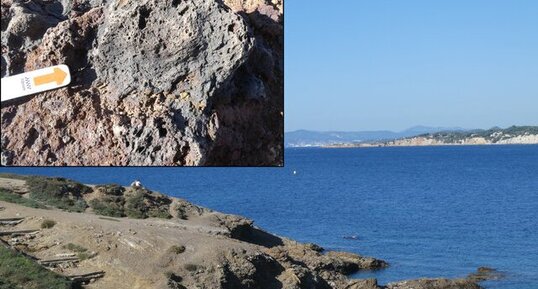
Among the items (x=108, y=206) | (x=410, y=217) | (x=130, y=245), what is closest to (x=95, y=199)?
(x=108, y=206)

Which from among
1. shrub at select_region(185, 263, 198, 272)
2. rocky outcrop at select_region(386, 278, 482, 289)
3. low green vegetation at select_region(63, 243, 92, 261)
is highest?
low green vegetation at select_region(63, 243, 92, 261)

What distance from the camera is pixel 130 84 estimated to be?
495 centimetres

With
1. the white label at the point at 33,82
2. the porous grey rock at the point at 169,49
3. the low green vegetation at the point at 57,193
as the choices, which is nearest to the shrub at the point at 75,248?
the low green vegetation at the point at 57,193

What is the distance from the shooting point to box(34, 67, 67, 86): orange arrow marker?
4.42 metres

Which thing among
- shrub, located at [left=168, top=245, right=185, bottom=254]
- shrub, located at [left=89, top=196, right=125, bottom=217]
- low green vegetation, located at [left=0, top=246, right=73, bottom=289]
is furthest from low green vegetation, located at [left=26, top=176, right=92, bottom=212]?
low green vegetation, located at [left=0, top=246, right=73, bottom=289]

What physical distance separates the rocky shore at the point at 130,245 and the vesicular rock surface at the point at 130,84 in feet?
61.8

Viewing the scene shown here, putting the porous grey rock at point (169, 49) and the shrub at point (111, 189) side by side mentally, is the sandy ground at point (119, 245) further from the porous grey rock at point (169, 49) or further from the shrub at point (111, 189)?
the porous grey rock at point (169, 49)

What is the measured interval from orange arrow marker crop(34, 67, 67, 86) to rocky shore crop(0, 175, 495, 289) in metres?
19.4

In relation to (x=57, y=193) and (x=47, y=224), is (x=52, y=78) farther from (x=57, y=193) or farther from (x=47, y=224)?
(x=57, y=193)

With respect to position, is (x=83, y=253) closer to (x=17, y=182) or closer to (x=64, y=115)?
(x=17, y=182)

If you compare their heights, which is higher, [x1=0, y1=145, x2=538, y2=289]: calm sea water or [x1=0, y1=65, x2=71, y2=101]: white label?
[x1=0, y1=65, x2=71, y2=101]: white label

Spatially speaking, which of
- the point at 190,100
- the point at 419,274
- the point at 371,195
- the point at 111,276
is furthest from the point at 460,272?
the point at 371,195

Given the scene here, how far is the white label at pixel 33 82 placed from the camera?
439 centimetres

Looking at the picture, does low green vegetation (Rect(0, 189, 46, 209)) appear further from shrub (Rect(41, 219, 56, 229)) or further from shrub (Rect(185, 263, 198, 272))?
shrub (Rect(185, 263, 198, 272))
